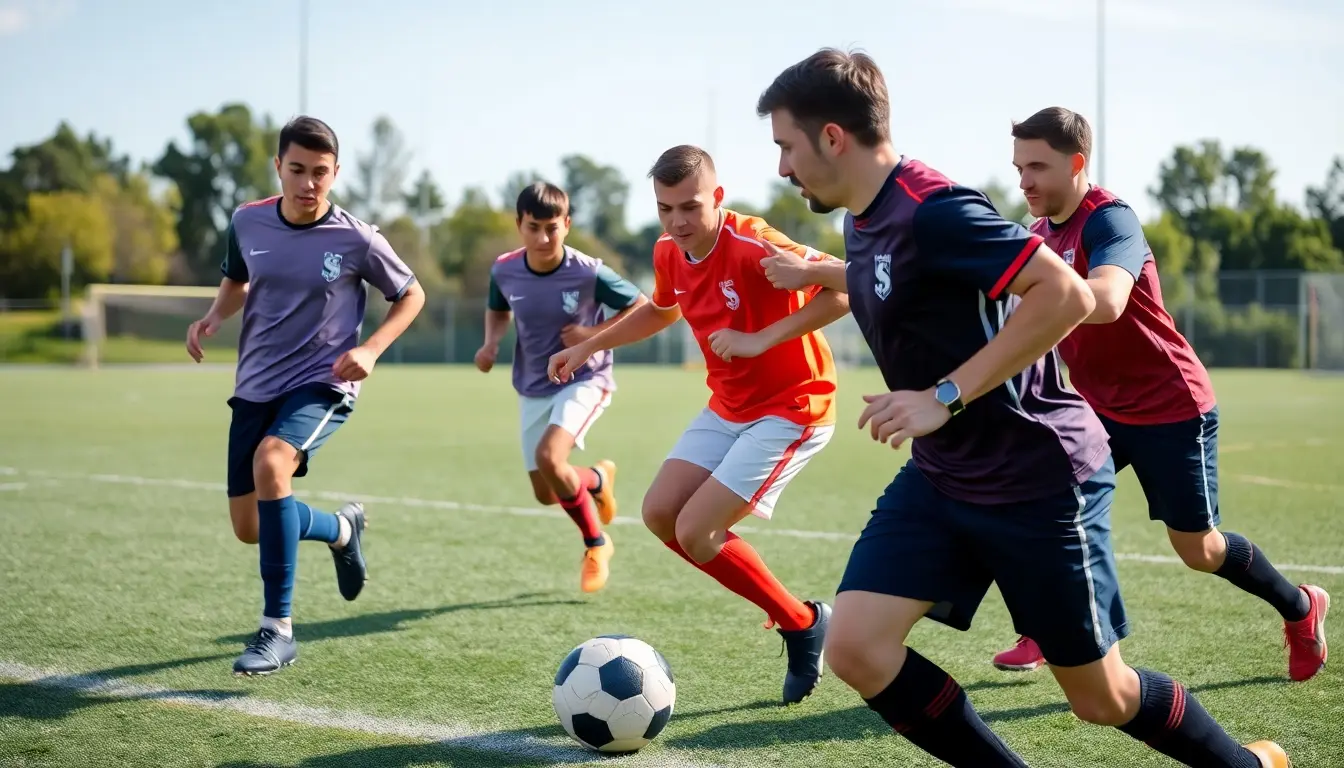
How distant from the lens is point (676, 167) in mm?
4410

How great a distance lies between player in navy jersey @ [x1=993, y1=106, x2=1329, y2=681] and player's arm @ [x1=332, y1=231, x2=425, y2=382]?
8.19 feet

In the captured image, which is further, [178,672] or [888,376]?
[178,672]

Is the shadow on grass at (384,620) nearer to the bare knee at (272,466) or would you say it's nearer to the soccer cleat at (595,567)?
the soccer cleat at (595,567)

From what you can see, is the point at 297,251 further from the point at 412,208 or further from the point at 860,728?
the point at 412,208

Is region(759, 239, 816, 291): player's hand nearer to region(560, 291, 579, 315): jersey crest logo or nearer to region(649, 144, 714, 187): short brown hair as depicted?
region(649, 144, 714, 187): short brown hair

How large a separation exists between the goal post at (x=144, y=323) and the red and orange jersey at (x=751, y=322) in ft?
125

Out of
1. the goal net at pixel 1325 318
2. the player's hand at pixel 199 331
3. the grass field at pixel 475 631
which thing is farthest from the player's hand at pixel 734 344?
the goal net at pixel 1325 318

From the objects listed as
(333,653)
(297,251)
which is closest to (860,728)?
(333,653)

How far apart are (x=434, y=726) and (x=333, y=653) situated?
1088mm

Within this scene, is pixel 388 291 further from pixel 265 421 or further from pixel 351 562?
pixel 351 562

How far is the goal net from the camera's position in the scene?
30375mm

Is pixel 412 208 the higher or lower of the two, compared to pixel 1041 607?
higher

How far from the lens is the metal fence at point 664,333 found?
32125mm

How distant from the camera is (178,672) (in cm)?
450
